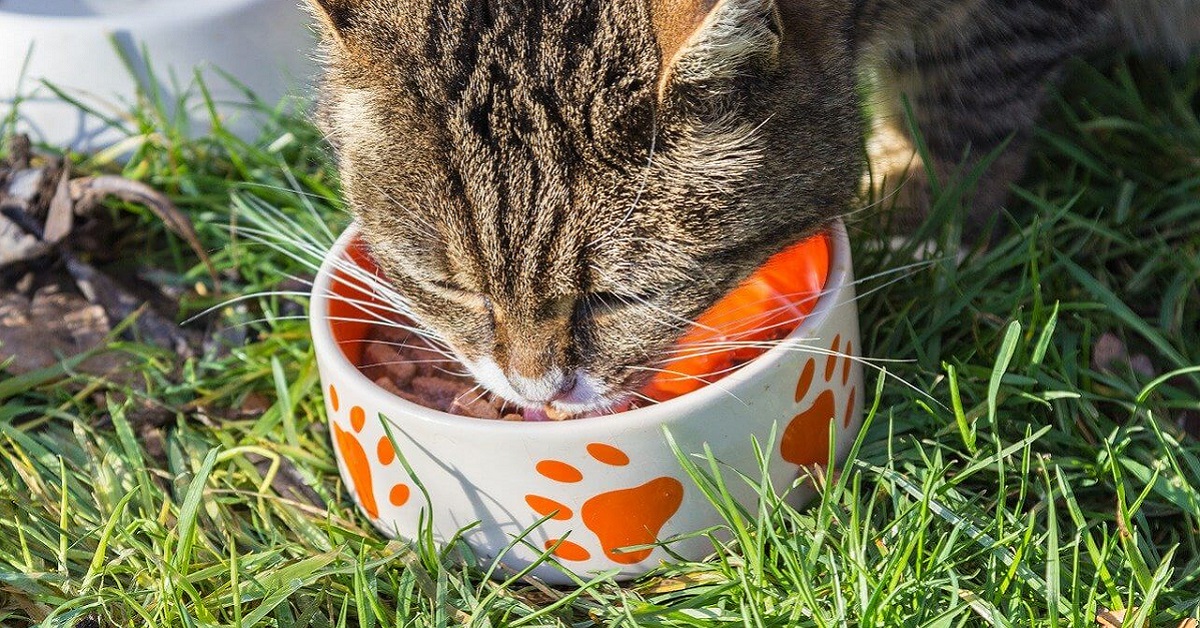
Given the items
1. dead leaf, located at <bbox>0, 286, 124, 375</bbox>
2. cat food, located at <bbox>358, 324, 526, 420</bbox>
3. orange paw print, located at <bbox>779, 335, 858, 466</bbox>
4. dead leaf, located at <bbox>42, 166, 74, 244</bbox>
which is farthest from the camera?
dead leaf, located at <bbox>42, 166, 74, 244</bbox>

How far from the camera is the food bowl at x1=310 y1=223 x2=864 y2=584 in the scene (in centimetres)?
155

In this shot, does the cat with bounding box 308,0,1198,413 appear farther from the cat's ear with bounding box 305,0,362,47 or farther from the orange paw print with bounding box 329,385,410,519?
the orange paw print with bounding box 329,385,410,519

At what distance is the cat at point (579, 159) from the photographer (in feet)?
4.90

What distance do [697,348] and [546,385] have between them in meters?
0.24

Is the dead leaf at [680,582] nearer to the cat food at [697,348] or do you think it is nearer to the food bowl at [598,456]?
the food bowl at [598,456]

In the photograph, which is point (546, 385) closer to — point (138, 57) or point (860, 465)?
point (860, 465)

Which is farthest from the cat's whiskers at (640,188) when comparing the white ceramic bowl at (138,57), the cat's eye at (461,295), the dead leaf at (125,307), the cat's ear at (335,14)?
the white ceramic bowl at (138,57)

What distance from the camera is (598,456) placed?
5.09ft

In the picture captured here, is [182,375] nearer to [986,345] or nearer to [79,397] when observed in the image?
[79,397]

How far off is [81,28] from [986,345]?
2.07m

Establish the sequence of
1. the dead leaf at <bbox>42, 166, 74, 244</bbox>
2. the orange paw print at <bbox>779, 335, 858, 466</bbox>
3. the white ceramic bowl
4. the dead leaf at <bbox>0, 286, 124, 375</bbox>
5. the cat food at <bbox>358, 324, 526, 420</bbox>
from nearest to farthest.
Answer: the orange paw print at <bbox>779, 335, 858, 466</bbox> → the cat food at <bbox>358, 324, 526, 420</bbox> → the dead leaf at <bbox>0, 286, 124, 375</bbox> → the dead leaf at <bbox>42, 166, 74, 244</bbox> → the white ceramic bowl

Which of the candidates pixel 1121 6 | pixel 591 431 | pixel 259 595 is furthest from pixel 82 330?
pixel 1121 6

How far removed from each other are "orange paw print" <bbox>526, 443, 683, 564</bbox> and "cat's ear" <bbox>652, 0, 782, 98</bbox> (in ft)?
1.70

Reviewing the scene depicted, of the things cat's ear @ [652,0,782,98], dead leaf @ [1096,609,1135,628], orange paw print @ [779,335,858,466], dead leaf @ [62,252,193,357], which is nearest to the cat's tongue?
orange paw print @ [779,335,858,466]
